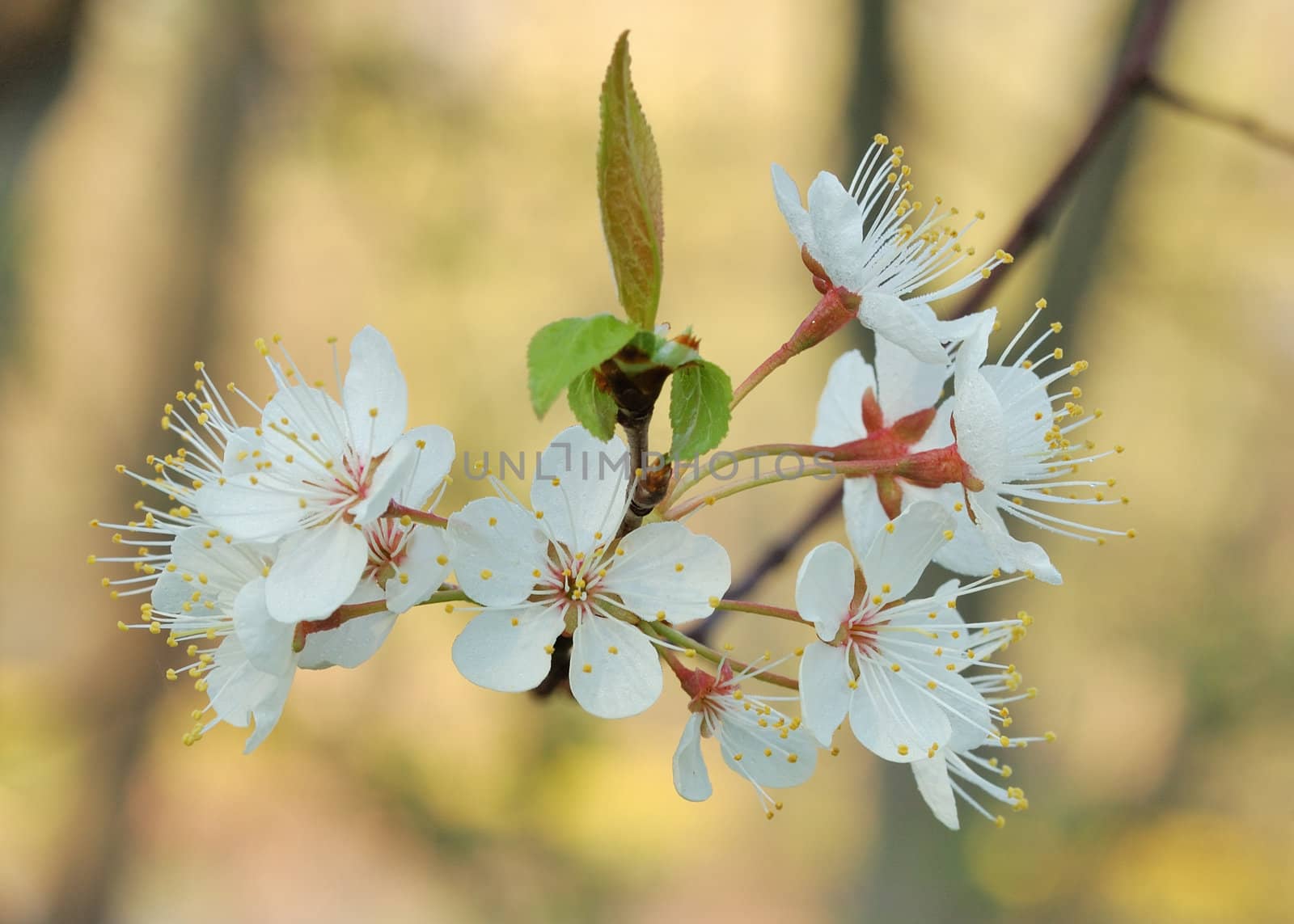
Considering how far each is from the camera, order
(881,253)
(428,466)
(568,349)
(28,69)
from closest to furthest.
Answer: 1. (568,349)
2. (428,466)
3. (881,253)
4. (28,69)

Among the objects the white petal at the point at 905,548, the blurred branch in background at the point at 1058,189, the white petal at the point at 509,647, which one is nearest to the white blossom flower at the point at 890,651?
the white petal at the point at 905,548

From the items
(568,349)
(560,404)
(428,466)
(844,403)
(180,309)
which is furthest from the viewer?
(560,404)

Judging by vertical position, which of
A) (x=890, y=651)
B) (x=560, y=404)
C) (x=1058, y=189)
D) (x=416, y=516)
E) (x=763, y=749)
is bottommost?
(x=560, y=404)

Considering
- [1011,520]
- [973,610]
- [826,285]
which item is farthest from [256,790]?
[826,285]

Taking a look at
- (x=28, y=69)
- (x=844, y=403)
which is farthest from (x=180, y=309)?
(x=844, y=403)

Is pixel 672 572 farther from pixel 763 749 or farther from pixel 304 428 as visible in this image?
pixel 304 428

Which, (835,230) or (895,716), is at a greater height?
(835,230)

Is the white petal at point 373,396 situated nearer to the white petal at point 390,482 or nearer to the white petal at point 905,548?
the white petal at point 390,482
